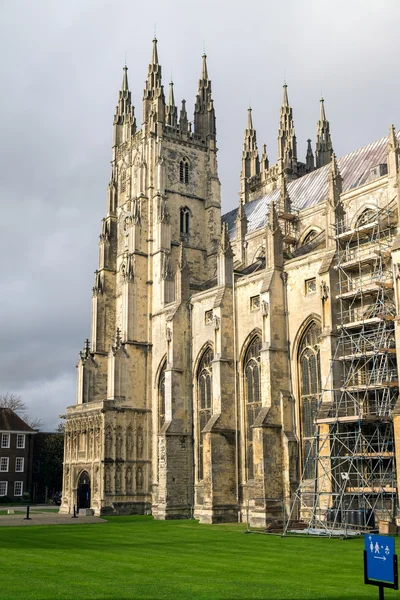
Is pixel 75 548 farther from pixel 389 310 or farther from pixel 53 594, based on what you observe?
pixel 389 310

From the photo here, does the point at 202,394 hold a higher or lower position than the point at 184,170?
lower

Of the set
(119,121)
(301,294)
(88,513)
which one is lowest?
(88,513)

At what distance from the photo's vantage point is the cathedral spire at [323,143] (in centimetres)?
6209

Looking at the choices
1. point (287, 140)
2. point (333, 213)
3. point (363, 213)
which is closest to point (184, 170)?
point (287, 140)

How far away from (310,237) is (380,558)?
3700 cm

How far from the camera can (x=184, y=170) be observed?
2195 inches

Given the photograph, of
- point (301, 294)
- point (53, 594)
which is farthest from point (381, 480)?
point (53, 594)

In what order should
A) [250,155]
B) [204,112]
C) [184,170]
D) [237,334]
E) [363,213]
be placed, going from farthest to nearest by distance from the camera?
[250,155], [204,112], [184,170], [363,213], [237,334]

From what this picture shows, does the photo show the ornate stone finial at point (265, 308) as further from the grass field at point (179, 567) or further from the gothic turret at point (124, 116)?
the gothic turret at point (124, 116)

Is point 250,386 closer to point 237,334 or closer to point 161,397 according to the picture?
point 237,334

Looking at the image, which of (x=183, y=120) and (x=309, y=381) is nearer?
(x=309, y=381)

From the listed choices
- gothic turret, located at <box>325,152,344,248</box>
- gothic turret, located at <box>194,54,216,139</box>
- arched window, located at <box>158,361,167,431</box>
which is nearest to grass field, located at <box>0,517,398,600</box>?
gothic turret, located at <box>325,152,344,248</box>

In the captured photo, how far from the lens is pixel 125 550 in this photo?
21922mm

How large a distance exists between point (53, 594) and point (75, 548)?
9.63 metres
